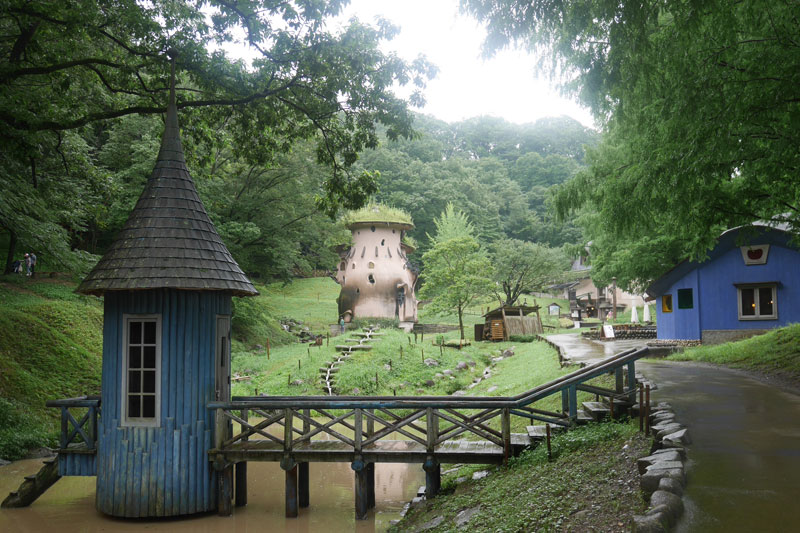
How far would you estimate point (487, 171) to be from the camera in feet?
241

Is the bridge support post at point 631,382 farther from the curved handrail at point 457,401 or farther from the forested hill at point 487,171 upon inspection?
the forested hill at point 487,171

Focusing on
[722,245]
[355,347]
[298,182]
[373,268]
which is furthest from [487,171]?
[722,245]

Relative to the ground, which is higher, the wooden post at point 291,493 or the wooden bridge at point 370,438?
the wooden bridge at point 370,438

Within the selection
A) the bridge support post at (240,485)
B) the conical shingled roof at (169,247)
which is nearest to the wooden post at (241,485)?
the bridge support post at (240,485)

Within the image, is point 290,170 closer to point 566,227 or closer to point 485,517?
point 485,517

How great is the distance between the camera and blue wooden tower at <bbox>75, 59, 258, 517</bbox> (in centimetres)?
991

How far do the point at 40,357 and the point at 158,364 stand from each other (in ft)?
38.7

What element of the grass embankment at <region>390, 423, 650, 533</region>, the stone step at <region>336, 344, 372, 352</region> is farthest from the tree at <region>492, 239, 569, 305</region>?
the grass embankment at <region>390, 423, 650, 533</region>

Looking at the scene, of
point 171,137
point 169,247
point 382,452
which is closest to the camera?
point 382,452

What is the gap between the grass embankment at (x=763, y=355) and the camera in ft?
46.4

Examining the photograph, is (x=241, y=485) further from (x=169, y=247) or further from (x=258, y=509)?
(x=169, y=247)

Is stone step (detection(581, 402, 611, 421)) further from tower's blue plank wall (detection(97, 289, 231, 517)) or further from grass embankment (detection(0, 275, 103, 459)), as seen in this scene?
grass embankment (detection(0, 275, 103, 459))

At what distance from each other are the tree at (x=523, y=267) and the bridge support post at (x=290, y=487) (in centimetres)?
3656

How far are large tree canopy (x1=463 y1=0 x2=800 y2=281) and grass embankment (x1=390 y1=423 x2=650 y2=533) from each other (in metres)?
4.25
